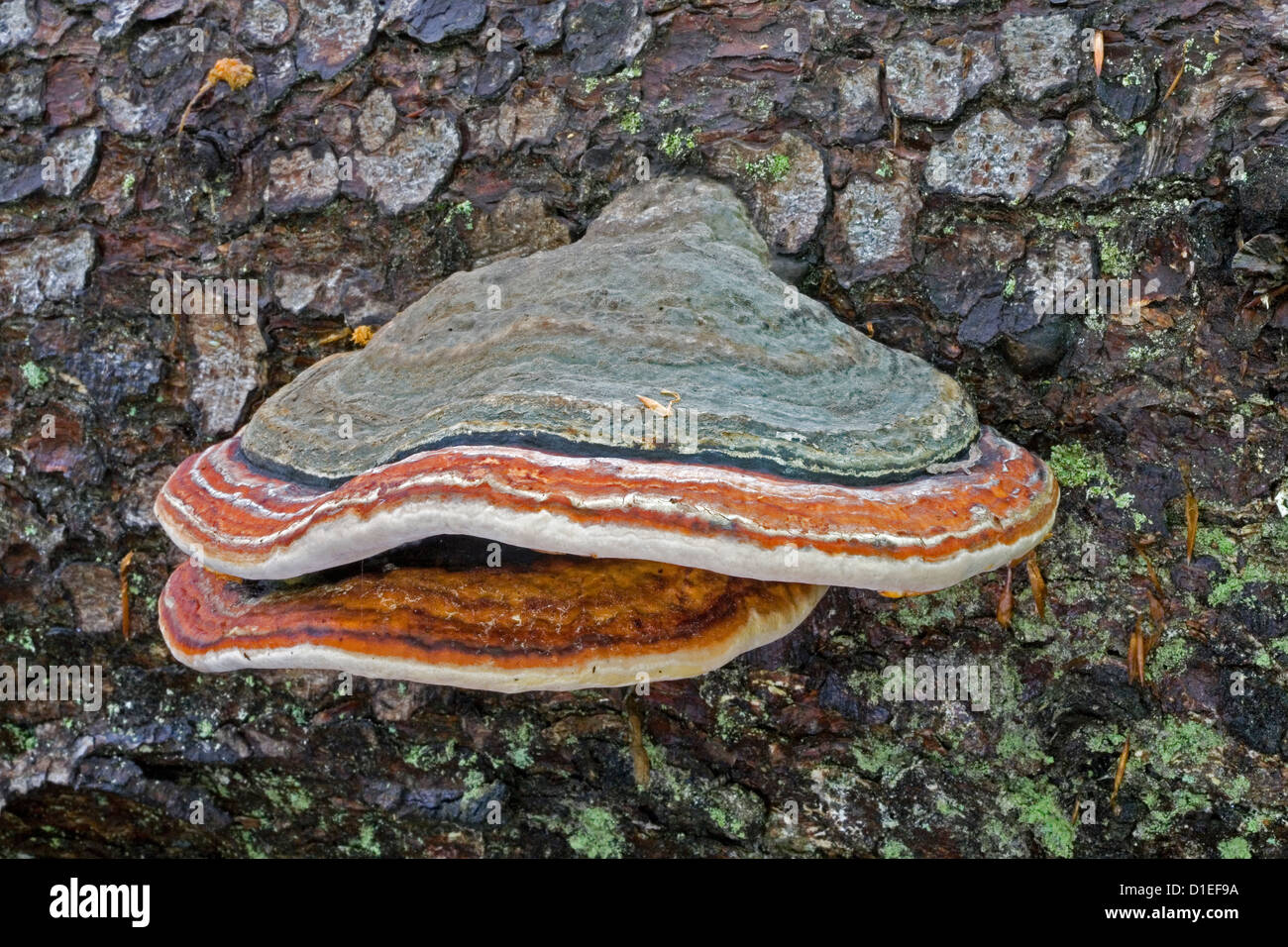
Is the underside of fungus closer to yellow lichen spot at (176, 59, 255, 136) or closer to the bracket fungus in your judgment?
the bracket fungus

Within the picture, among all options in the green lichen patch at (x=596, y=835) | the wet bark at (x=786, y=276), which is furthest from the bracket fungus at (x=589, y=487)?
the green lichen patch at (x=596, y=835)

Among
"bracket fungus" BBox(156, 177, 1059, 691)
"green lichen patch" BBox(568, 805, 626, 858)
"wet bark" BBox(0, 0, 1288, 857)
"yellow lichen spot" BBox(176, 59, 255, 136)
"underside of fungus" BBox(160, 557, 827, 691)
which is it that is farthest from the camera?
"green lichen patch" BBox(568, 805, 626, 858)

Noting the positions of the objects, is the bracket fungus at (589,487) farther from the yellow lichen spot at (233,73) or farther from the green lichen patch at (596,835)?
the green lichen patch at (596,835)

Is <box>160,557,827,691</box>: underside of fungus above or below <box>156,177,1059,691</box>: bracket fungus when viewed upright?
below

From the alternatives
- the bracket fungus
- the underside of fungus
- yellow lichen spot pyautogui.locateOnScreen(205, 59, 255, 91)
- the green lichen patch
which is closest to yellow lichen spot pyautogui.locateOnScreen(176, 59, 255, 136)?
yellow lichen spot pyautogui.locateOnScreen(205, 59, 255, 91)

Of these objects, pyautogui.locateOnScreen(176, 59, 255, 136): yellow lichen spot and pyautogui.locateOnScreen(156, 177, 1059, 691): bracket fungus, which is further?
pyautogui.locateOnScreen(176, 59, 255, 136): yellow lichen spot

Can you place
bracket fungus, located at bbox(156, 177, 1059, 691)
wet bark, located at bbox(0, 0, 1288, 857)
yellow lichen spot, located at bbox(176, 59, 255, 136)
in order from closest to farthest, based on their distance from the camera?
1. bracket fungus, located at bbox(156, 177, 1059, 691)
2. wet bark, located at bbox(0, 0, 1288, 857)
3. yellow lichen spot, located at bbox(176, 59, 255, 136)

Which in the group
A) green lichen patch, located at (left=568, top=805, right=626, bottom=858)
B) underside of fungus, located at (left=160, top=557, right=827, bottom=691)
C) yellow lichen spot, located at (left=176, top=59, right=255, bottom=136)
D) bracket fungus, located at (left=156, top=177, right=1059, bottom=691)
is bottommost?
green lichen patch, located at (left=568, top=805, right=626, bottom=858)

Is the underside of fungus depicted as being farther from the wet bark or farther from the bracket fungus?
the wet bark

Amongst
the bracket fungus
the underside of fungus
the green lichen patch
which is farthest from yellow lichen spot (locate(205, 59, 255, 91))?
the green lichen patch

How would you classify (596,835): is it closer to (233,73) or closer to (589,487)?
(589,487)
